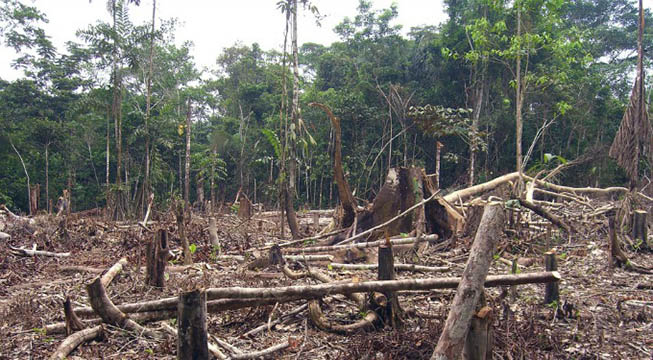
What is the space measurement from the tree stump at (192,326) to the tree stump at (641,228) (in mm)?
7618

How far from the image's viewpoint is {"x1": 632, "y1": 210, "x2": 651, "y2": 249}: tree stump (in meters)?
7.12

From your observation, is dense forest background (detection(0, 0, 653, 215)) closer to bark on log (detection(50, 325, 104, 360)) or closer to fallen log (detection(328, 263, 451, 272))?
fallen log (detection(328, 263, 451, 272))

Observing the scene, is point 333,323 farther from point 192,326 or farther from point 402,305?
point 192,326

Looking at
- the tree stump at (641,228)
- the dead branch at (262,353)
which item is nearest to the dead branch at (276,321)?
the dead branch at (262,353)

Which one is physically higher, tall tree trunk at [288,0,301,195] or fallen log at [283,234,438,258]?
tall tree trunk at [288,0,301,195]

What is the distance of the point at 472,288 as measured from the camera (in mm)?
2168

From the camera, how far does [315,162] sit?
21.4 meters

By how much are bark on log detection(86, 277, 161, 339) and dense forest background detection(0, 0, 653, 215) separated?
40.7ft

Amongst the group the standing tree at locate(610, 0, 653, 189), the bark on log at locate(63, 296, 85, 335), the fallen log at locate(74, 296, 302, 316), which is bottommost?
the bark on log at locate(63, 296, 85, 335)

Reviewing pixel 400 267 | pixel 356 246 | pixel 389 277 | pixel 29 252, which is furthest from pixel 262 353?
pixel 29 252

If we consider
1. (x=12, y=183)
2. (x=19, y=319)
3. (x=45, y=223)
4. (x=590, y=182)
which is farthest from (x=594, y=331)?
(x=12, y=183)

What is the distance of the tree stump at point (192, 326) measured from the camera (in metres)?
2.51

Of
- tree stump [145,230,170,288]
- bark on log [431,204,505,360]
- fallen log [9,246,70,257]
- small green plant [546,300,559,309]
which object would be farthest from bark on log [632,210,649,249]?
fallen log [9,246,70,257]

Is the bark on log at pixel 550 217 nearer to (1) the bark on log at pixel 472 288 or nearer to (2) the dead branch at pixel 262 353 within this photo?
(2) the dead branch at pixel 262 353
